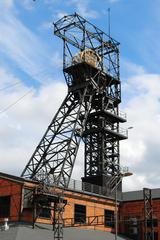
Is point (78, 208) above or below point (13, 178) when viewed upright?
below

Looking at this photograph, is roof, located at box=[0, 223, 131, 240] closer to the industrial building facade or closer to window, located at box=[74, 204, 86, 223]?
the industrial building facade

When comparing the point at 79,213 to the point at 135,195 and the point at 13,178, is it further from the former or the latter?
the point at 135,195

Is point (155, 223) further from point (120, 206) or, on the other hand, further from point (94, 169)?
point (94, 169)

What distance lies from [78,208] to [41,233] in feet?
28.8

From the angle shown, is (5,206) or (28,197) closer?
(28,197)

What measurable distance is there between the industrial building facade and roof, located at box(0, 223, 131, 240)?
0.73 meters

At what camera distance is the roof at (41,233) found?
3681cm

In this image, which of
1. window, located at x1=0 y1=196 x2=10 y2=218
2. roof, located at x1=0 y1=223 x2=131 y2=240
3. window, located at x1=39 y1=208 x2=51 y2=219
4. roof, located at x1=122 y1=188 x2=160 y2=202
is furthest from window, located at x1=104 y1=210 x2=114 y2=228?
window, located at x1=0 y1=196 x2=10 y2=218

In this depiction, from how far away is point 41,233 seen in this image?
39281 millimetres

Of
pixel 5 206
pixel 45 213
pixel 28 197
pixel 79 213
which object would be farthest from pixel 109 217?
pixel 5 206

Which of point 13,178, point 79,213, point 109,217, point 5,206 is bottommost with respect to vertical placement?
point 109,217

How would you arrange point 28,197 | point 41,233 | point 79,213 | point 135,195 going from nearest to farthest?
1. point 41,233
2. point 28,197
3. point 79,213
4. point 135,195

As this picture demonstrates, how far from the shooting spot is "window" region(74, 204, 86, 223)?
4700 centimetres

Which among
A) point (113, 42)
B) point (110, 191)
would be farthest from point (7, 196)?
point (113, 42)
